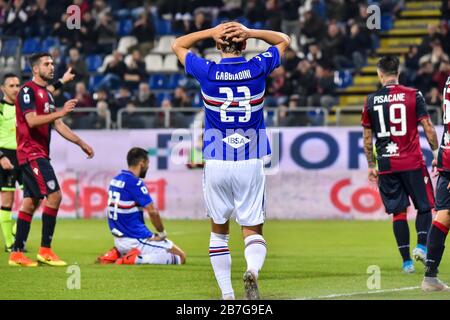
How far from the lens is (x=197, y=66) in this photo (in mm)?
9766

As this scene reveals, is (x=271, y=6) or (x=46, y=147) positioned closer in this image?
(x=46, y=147)

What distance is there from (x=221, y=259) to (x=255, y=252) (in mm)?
298

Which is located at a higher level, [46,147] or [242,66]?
[242,66]

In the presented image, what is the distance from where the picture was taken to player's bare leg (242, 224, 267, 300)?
946 centimetres

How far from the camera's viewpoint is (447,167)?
10570 mm

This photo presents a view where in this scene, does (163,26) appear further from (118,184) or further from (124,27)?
(118,184)

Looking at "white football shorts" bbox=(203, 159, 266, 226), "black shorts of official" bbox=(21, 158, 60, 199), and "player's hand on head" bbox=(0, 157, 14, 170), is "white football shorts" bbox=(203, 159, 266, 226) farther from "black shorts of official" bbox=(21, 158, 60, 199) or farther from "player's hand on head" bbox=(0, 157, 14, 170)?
"player's hand on head" bbox=(0, 157, 14, 170)

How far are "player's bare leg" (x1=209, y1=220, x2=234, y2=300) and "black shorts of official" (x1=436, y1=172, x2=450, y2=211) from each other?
2.16 m

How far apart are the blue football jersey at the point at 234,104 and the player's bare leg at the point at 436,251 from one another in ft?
6.43

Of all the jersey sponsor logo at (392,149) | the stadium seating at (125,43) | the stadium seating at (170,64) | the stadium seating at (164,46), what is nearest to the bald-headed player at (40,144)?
the jersey sponsor logo at (392,149)

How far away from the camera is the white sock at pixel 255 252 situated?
31.6 ft
